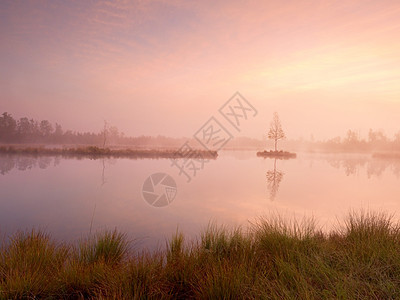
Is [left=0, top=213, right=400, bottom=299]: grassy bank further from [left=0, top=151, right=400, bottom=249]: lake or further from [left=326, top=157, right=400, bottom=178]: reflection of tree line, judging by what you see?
[left=326, top=157, right=400, bottom=178]: reflection of tree line

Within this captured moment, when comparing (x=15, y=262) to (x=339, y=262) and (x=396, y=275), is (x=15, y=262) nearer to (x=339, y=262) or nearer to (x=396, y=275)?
(x=339, y=262)

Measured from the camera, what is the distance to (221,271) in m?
3.11

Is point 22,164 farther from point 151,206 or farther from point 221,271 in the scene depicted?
point 221,271

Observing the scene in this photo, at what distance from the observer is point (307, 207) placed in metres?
9.87

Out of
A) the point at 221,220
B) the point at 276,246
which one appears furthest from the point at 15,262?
the point at 221,220

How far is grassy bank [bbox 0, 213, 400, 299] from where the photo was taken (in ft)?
9.95

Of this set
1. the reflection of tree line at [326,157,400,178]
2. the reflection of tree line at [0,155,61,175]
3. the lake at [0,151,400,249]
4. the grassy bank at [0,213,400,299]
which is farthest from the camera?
the reflection of tree line at [326,157,400,178]

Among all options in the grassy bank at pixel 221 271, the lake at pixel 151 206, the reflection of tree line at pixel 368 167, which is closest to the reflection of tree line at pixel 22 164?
the lake at pixel 151 206

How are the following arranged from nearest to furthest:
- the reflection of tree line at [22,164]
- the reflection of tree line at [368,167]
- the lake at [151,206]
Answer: the lake at [151,206]
the reflection of tree line at [22,164]
the reflection of tree line at [368,167]

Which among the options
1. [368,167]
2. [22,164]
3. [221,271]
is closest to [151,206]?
[221,271]

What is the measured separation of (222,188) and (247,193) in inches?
76.3

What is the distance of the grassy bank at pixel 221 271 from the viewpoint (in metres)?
3.03

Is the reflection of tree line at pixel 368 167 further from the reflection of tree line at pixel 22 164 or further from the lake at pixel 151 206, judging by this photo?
the reflection of tree line at pixel 22 164

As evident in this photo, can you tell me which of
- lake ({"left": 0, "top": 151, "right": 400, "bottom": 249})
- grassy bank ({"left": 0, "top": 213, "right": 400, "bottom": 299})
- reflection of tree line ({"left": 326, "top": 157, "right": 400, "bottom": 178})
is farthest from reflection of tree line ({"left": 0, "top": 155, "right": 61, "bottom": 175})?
reflection of tree line ({"left": 326, "top": 157, "right": 400, "bottom": 178})
